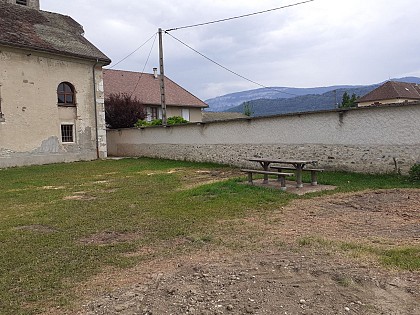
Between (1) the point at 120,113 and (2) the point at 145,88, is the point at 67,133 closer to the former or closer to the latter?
(1) the point at 120,113

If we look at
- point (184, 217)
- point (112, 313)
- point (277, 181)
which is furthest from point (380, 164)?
point (112, 313)

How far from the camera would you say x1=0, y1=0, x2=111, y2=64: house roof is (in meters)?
17.1

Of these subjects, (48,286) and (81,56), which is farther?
(81,56)

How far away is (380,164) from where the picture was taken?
32.9 ft

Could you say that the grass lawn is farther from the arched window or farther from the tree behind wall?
the tree behind wall

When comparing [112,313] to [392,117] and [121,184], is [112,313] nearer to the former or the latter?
[121,184]

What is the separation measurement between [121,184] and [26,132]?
951 centimetres

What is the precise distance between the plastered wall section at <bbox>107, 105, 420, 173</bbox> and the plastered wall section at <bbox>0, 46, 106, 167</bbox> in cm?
573

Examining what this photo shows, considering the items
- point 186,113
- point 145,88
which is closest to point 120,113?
point 145,88

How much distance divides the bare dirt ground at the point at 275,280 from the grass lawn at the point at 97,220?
333 mm

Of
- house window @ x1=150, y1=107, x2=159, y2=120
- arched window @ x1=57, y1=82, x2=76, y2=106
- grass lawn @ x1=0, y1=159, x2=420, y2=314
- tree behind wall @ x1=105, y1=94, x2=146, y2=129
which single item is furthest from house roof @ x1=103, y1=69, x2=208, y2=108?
grass lawn @ x1=0, y1=159, x2=420, y2=314

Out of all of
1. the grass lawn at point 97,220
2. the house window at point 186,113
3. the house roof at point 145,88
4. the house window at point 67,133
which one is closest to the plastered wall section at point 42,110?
the house window at point 67,133

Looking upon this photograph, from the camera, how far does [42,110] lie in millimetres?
17719

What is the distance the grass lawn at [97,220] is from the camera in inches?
141
